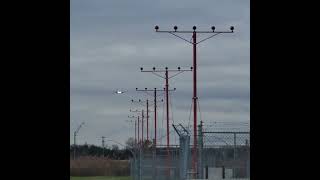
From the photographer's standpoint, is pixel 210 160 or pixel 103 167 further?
pixel 103 167

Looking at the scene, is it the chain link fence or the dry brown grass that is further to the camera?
the dry brown grass

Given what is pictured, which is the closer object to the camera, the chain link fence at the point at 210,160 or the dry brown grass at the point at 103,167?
the chain link fence at the point at 210,160
